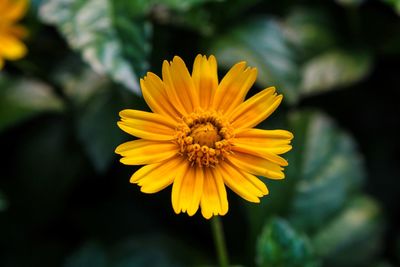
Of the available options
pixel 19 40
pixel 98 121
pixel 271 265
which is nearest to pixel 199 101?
pixel 271 265

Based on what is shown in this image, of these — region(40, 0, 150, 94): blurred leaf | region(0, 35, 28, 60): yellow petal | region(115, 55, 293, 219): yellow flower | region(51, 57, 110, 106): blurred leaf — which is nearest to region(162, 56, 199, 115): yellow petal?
region(115, 55, 293, 219): yellow flower

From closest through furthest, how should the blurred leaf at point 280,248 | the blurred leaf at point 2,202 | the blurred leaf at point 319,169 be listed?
1. the blurred leaf at point 280,248
2. the blurred leaf at point 2,202
3. the blurred leaf at point 319,169

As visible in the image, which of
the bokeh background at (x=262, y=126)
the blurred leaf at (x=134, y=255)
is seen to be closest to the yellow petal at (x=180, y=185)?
the bokeh background at (x=262, y=126)

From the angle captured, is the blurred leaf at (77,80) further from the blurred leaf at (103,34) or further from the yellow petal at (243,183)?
the yellow petal at (243,183)

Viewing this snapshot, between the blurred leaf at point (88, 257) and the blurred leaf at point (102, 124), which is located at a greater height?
the blurred leaf at point (102, 124)

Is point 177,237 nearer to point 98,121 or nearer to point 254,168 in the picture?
point 98,121
